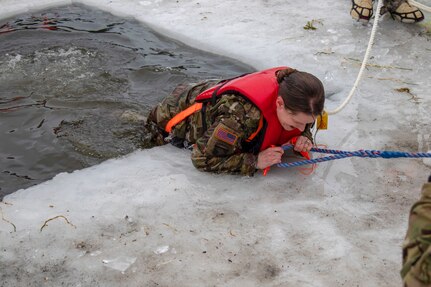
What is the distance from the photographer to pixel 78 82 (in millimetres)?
5102

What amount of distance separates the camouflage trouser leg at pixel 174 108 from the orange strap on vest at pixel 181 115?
0.04m

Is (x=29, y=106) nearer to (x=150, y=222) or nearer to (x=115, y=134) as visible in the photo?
(x=115, y=134)

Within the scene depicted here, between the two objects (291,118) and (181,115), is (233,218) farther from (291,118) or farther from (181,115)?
(181,115)

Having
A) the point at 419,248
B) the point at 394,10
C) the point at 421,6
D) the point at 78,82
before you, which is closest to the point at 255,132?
the point at 419,248

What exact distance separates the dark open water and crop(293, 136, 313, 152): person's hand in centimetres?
A: 147

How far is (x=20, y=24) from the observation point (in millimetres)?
6328

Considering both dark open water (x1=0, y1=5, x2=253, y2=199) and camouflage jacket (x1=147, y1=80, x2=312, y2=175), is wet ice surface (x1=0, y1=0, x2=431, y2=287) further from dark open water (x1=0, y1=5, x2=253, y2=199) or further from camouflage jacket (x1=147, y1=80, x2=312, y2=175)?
dark open water (x1=0, y1=5, x2=253, y2=199)

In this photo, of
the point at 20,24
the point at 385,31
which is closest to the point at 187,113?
the point at 385,31

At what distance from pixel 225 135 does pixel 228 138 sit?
0.03 metres

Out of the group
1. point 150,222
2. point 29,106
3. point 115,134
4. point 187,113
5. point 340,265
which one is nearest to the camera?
point 340,265

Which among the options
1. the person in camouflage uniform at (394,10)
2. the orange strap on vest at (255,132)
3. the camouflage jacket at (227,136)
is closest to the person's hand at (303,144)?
the camouflage jacket at (227,136)

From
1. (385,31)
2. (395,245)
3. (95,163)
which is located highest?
(385,31)

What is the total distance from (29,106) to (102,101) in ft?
2.21

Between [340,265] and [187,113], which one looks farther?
[187,113]
